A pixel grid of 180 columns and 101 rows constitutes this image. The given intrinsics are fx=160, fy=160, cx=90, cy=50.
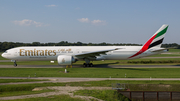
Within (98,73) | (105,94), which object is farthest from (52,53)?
(105,94)

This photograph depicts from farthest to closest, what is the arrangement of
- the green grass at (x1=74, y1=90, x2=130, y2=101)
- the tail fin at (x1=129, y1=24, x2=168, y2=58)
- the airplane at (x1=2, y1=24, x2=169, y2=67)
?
the tail fin at (x1=129, y1=24, x2=168, y2=58) < the airplane at (x1=2, y1=24, x2=169, y2=67) < the green grass at (x1=74, y1=90, x2=130, y2=101)

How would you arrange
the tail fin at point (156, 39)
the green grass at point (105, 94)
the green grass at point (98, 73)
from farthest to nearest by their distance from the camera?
the tail fin at point (156, 39) → the green grass at point (98, 73) → the green grass at point (105, 94)

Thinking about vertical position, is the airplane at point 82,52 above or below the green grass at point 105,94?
above

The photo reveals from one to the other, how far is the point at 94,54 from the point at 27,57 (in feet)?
47.2

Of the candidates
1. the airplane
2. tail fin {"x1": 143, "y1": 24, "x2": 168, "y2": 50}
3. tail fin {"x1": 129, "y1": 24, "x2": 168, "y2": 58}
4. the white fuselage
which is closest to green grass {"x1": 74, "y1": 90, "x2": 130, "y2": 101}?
the airplane

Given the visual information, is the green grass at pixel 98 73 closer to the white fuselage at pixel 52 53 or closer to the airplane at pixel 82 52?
the airplane at pixel 82 52

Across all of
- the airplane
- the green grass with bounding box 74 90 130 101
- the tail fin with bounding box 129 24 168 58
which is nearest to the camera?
the green grass with bounding box 74 90 130 101

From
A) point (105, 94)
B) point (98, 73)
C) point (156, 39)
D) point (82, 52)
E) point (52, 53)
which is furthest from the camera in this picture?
point (82, 52)

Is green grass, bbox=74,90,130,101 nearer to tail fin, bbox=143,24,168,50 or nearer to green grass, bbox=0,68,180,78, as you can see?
green grass, bbox=0,68,180,78

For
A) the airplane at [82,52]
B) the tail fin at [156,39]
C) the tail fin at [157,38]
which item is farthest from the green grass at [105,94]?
the tail fin at [157,38]

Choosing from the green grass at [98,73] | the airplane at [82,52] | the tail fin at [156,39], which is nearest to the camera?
the green grass at [98,73]

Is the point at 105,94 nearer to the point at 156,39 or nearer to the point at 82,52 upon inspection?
the point at 82,52

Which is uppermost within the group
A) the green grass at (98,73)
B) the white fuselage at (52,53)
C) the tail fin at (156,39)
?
the tail fin at (156,39)

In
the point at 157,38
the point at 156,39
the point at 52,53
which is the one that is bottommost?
the point at 52,53
